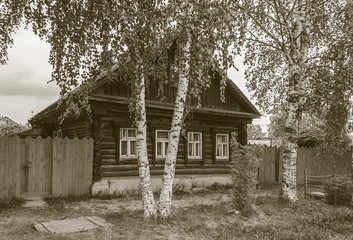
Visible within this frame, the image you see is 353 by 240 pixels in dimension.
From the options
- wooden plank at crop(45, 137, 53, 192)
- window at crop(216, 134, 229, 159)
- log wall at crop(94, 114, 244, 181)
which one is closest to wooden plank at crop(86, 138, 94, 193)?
log wall at crop(94, 114, 244, 181)

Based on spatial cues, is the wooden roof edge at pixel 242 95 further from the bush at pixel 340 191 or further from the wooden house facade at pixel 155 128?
the bush at pixel 340 191

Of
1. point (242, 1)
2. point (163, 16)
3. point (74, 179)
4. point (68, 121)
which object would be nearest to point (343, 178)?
point (242, 1)

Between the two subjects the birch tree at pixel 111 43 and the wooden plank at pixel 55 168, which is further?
the wooden plank at pixel 55 168

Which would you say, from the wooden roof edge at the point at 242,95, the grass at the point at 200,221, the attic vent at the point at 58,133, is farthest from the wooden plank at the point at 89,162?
the wooden roof edge at the point at 242,95

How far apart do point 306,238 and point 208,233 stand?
6.53ft

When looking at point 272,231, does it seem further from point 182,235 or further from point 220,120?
point 220,120

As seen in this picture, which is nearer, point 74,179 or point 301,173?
point 74,179

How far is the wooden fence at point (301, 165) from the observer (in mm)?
17094

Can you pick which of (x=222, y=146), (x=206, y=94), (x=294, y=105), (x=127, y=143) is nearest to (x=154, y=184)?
(x=127, y=143)

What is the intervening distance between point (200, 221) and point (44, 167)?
19.2ft

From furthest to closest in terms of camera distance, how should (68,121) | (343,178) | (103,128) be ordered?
(68,121) → (103,128) → (343,178)

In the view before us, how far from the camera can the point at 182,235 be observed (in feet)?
23.1

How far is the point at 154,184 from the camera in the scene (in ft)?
43.9

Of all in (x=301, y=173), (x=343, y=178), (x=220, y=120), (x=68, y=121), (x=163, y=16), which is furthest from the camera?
(x=301, y=173)
